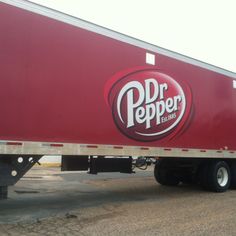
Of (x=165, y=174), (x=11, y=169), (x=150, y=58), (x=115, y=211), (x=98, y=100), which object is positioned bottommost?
(x=115, y=211)

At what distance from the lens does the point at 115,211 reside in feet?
31.9

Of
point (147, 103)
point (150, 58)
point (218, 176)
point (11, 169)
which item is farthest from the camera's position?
point (218, 176)

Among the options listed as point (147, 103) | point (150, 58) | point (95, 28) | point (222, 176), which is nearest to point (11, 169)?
point (95, 28)

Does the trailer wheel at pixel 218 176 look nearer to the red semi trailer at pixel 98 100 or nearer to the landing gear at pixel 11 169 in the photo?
the red semi trailer at pixel 98 100

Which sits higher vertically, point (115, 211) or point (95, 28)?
point (95, 28)

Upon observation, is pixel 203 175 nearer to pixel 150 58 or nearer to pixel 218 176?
pixel 218 176

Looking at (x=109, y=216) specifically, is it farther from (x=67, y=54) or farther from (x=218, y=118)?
(x=218, y=118)

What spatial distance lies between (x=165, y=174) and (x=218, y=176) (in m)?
1.93

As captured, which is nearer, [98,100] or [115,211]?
[115,211]

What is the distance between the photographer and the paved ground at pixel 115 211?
25.7ft

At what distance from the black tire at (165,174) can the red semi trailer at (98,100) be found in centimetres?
99

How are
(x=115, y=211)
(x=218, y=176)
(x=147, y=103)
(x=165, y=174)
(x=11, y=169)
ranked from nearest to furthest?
1. (x=11, y=169)
2. (x=115, y=211)
3. (x=147, y=103)
4. (x=218, y=176)
5. (x=165, y=174)

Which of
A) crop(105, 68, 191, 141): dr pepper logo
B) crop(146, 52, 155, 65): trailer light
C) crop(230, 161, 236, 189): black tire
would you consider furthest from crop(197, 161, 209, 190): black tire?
crop(146, 52, 155, 65): trailer light

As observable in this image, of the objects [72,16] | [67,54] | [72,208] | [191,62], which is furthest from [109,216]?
[191,62]
